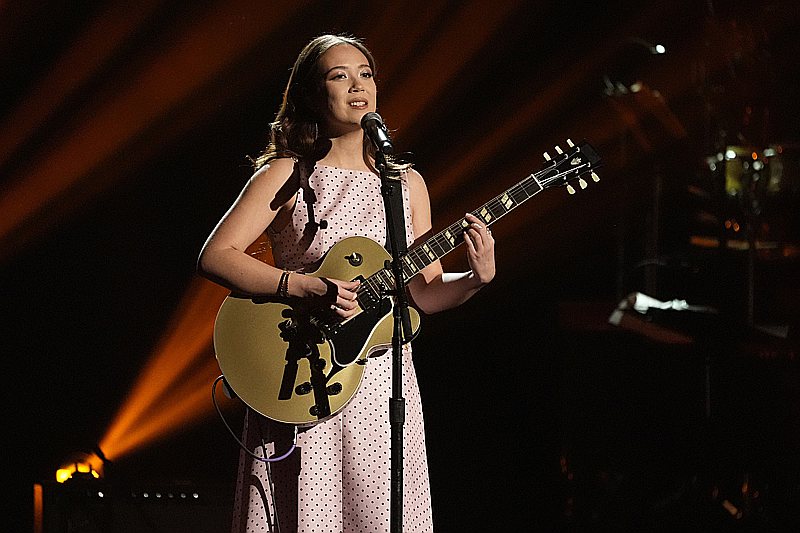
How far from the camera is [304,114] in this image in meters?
2.84

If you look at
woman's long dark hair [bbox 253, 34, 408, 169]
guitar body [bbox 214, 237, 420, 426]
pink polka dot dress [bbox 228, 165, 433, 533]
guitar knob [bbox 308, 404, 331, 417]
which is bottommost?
pink polka dot dress [bbox 228, 165, 433, 533]

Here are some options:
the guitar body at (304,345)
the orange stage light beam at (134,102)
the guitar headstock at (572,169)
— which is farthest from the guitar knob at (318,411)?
the orange stage light beam at (134,102)

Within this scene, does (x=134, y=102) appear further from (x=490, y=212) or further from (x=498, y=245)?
(x=490, y=212)

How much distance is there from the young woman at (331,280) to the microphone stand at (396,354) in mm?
210

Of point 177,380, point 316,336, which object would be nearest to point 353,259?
point 316,336

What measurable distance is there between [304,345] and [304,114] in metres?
0.65

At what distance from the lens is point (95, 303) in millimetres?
4676

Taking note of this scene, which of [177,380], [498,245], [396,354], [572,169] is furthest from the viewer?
[498,245]

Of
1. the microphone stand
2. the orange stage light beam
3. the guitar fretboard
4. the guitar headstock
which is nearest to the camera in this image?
the microphone stand

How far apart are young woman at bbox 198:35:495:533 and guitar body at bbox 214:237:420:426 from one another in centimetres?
4

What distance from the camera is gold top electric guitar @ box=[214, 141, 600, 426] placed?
8.52 ft

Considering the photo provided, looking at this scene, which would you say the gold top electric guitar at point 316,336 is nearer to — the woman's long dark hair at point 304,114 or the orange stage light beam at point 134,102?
the woman's long dark hair at point 304,114

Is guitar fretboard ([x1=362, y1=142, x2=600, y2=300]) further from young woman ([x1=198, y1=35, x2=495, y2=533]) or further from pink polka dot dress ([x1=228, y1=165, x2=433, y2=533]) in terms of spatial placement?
pink polka dot dress ([x1=228, y1=165, x2=433, y2=533])

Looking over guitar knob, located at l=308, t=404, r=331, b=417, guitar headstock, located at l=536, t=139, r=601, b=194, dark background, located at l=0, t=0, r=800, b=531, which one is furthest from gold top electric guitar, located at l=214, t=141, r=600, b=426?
dark background, located at l=0, t=0, r=800, b=531
